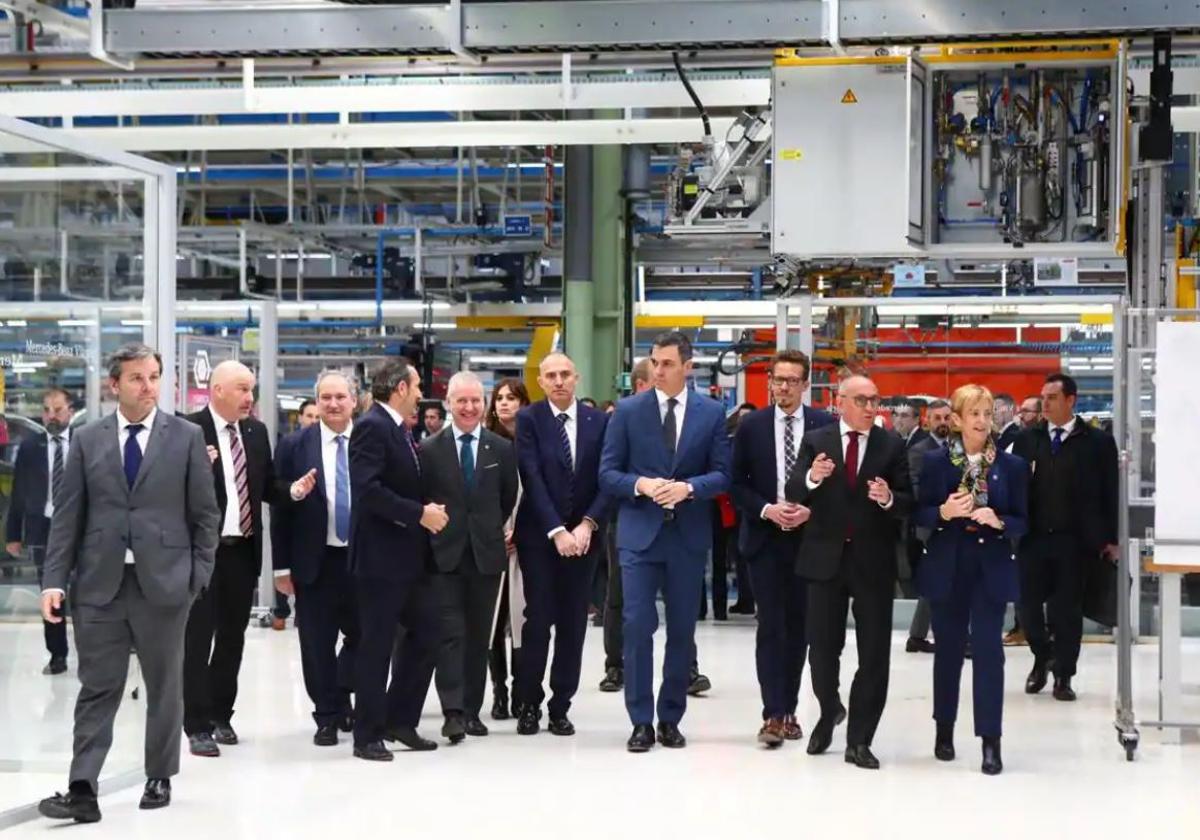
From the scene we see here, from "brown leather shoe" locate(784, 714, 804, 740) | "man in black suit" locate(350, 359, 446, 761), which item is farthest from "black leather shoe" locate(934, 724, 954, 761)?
"man in black suit" locate(350, 359, 446, 761)

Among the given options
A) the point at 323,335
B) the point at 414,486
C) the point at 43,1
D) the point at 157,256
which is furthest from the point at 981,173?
the point at 323,335

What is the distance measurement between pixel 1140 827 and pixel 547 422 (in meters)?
2.88

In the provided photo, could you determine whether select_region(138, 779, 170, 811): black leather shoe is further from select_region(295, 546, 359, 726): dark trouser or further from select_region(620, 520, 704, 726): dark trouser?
select_region(620, 520, 704, 726): dark trouser

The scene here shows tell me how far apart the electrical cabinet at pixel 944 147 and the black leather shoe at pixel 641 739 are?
1.93 meters

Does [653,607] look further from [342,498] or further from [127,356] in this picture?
[127,356]

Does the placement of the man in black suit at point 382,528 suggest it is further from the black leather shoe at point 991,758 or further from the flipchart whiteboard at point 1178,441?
the flipchart whiteboard at point 1178,441

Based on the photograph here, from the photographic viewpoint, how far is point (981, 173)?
23.2 ft

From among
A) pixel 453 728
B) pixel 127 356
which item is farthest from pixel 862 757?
pixel 127 356

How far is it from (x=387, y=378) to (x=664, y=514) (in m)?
1.19

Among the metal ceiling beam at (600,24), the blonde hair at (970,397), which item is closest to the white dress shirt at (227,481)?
the metal ceiling beam at (600,24)

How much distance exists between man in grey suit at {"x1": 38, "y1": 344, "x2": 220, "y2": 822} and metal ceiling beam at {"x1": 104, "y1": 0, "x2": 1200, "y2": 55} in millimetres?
1558

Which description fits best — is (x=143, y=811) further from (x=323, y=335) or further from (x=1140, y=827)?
(x=323, y=335)

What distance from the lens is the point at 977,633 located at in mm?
6605

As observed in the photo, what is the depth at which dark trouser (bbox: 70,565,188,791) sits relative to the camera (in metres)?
5.50
